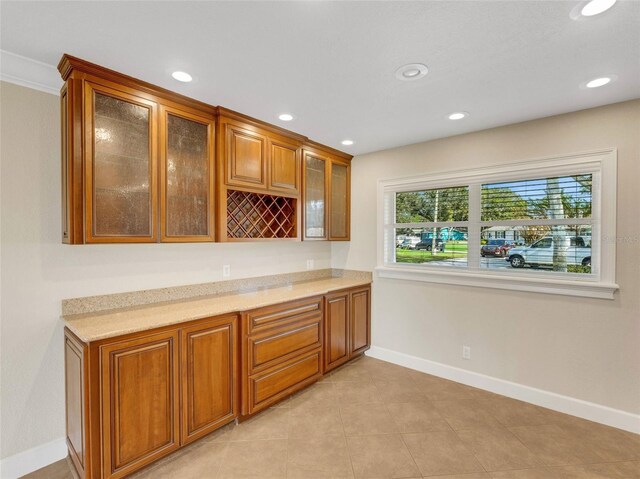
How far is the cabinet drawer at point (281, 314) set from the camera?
2.46 metres

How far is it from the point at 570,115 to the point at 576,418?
8.30ft

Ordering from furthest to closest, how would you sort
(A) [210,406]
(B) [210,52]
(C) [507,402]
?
(C) [507,402], (A) [210,406], (B) [210,52]

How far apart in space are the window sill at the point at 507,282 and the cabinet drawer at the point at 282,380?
131 cm

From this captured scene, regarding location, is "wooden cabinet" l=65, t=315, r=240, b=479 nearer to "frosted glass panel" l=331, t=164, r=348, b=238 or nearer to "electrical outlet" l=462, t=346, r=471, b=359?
"frosted glass panel" l=331, t=164, r=348, b=238

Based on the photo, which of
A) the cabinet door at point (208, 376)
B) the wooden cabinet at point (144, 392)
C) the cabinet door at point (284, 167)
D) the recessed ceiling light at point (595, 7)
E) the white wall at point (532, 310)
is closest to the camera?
the recessed ceiling light at point (595, 7)

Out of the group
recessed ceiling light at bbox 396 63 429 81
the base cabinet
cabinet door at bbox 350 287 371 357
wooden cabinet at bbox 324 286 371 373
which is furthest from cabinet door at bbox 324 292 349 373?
recessed ceiling light at bbox 396 63 429 81

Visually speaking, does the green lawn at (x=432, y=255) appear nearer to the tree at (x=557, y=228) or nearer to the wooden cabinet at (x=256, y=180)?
the tree at (x=557, y=228)

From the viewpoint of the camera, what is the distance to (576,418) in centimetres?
252

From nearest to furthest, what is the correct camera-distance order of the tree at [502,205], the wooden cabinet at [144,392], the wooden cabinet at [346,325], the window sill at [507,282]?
the wooden cabinet at [144,392], the window sill at [507,282], the tree at [502,205], the wooden cabinet at [346,325]

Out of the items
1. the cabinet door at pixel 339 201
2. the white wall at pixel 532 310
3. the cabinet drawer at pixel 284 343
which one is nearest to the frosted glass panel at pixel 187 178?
the cabinet drawer at pixel 284 343

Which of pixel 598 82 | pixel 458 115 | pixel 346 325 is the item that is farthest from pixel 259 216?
pixel 598 82

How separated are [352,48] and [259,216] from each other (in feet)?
6.13

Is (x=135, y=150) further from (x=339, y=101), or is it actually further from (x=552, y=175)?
(x=552, y=175)

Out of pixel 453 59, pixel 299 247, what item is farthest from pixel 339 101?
pixel 299 247
